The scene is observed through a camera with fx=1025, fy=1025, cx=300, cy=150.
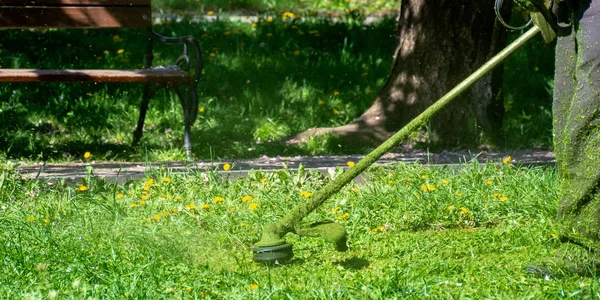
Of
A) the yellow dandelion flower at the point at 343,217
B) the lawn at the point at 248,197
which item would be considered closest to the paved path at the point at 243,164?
the lawn at the point at 248,197

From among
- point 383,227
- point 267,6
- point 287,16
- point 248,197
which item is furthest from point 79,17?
point 267,6

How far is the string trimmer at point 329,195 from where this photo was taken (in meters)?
3.91

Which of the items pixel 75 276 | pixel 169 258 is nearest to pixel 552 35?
pixel 169 258

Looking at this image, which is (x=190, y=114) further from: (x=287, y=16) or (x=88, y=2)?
(x=287, y=16)

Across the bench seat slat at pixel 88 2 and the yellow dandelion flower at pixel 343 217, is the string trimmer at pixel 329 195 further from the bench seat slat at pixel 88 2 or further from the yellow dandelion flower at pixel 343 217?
the bench seat slat at pixel 88 2

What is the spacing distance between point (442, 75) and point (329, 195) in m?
3.25

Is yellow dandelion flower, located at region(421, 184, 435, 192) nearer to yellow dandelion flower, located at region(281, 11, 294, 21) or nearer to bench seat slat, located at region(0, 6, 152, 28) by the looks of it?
bench seat slat, located at region(0, 6, 152, 28)

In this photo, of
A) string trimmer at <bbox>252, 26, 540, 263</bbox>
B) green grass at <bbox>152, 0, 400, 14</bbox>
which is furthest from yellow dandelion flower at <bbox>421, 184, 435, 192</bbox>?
green grass at <bbox>152, 0, 400, 14</bbox>

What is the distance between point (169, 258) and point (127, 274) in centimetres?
31

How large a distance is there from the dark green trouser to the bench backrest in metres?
3.84

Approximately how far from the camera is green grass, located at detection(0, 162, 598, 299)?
11.9ft

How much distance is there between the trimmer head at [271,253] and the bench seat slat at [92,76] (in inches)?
108

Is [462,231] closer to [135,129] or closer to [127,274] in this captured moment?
[127,274]

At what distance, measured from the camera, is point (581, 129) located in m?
3.61
